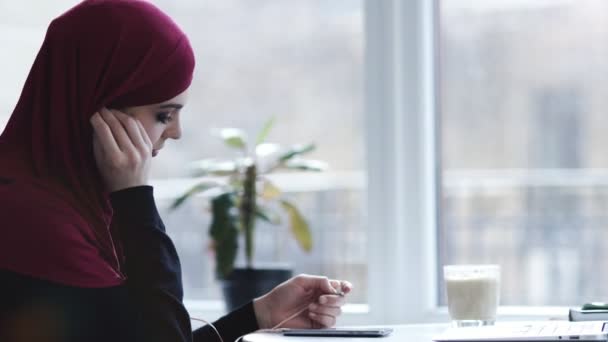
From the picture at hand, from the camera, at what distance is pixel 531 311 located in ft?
6.64

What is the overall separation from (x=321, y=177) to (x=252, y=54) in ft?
5.45

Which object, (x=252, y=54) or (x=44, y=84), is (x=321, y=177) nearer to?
(x=252, y=54)

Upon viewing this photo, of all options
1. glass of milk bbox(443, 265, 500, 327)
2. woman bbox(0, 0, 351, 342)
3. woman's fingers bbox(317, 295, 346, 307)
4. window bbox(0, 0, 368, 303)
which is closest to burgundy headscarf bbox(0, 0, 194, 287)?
woman bbox(0, 0, 351, 342)

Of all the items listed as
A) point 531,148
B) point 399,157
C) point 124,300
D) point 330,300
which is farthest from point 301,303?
point 531,148

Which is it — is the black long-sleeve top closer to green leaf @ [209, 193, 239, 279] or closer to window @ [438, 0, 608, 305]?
green leaf @ [209, 193, 239, 279]

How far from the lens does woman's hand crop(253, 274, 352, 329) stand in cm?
154

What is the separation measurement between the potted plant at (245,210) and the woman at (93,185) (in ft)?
2.37

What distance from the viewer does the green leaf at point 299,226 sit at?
7.42 ft

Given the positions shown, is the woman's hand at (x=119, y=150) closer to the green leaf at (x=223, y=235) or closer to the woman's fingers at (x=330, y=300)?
the woman's fingers at (x=330, y=300)

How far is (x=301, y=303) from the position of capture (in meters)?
1.58

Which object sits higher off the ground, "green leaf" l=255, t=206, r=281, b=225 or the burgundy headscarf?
the burgundy headscarf

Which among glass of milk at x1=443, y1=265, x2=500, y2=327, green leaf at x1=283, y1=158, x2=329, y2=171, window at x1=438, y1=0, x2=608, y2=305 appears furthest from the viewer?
window at x1=438, y1=0, x2=608, y2=305

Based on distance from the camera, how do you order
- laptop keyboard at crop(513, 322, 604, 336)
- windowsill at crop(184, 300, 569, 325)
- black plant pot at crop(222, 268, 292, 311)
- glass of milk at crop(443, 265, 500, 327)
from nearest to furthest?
laptop keyboard at crop(513, 322, 604, 336), glass of milk at crop(443, 265, 500, 327), windowsill at crop(184, 300, 569, 325), black plant pot at crop(222, 268, 292, 311)

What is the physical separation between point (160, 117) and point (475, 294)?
60cm
